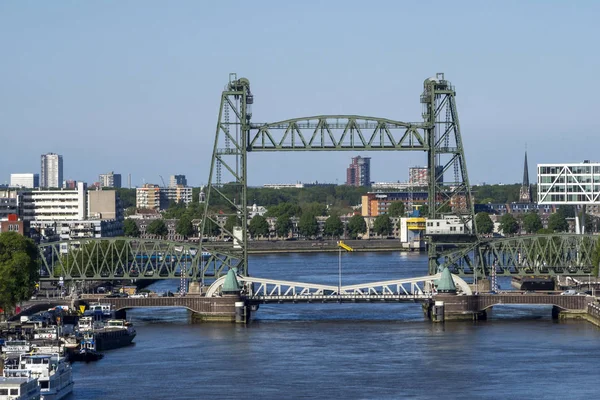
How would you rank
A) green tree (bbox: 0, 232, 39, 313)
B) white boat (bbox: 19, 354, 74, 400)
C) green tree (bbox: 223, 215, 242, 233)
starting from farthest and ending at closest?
green tree (bbox: 223, 215, 242, 233)
green tree (bbox: 0, 232, 39, 313)
white boat (bbox: 19, 354, 74, 400)

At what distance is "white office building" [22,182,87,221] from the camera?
7221 inches

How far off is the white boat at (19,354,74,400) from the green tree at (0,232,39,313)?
20.9m

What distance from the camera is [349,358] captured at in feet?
254

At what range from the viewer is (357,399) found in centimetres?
6488

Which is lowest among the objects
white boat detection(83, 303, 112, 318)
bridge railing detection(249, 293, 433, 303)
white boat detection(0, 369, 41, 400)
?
white boat detection(0, 369, 41, 400)

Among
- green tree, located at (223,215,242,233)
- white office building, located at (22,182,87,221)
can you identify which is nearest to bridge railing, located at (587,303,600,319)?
green tree, located at (223,215,242,233)

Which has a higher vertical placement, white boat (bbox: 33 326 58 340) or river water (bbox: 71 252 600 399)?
white boat (bbox: 33 326 58 340)

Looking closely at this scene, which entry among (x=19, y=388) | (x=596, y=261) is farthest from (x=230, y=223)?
(x=19, y=388)

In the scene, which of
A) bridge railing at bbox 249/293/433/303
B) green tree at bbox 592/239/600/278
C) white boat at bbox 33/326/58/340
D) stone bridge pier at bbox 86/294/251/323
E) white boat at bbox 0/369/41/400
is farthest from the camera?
green tree at bbox 592/239/600/278

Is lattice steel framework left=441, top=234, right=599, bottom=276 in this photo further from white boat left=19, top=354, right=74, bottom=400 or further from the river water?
white boat left=19, top=354, right=74, bottom=400

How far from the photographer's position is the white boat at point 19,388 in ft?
195

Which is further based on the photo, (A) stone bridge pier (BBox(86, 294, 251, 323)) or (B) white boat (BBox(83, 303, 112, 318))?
(A) stone bridge pier (BBox(86, 294, 251, 323))

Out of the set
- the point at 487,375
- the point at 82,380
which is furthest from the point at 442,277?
the point at 82,380

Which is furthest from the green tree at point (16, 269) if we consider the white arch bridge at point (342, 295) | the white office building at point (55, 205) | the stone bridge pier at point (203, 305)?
the white office building at point (55, 205)
